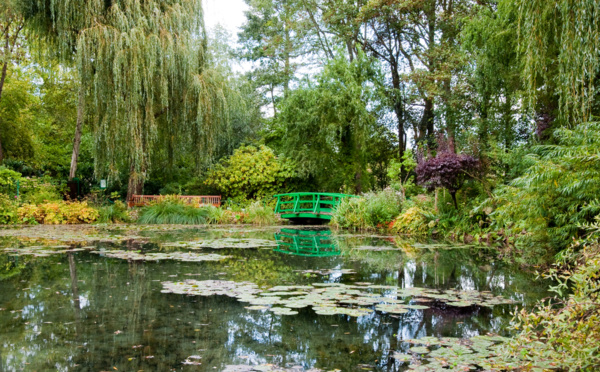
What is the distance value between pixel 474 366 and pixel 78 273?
14.4 ft

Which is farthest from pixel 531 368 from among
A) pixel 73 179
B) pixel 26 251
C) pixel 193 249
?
pixel 73 179

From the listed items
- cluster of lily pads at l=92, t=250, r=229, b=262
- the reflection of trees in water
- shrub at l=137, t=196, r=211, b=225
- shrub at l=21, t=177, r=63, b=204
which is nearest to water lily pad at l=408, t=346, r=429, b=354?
the reflection of trees in water

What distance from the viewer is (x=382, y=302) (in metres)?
3.87

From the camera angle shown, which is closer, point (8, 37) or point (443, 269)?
point (443, 269)

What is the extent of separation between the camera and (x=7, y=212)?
477 inches

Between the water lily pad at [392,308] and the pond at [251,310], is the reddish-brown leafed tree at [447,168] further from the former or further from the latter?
the water lily pad at [392,308]

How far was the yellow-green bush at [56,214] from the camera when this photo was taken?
12312mm

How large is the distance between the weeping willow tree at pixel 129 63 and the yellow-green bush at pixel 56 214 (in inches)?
51.4

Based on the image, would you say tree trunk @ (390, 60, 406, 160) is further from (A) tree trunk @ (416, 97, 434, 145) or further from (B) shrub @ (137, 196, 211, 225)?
(B) shrub @ (137, 196, 211, 225)

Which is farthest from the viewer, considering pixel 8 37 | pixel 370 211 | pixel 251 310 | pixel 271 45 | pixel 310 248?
pixel 271 45

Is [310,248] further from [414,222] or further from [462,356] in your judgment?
[462,356]

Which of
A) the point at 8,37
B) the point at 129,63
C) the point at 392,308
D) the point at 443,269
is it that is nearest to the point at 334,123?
the point at 129,63

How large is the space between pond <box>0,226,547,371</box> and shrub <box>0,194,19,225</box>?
6.32m

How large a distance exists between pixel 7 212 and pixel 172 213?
417cm
